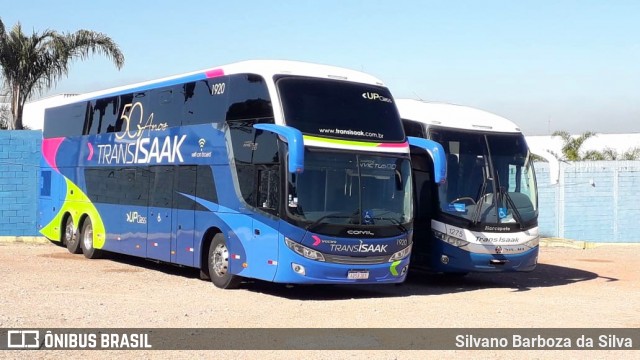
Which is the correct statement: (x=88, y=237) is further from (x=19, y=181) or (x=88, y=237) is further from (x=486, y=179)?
(x=486, y=179)

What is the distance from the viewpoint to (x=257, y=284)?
56.3 feet

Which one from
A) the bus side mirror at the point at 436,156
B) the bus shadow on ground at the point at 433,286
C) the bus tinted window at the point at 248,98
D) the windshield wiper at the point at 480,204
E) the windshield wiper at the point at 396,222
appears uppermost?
the bus tinted window at the point at 248,98

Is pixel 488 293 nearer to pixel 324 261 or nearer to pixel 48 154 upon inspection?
pixel 324 261

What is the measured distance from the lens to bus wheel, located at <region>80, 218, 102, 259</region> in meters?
21.6

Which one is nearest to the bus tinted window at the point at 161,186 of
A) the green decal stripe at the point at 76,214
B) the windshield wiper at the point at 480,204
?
the green decal stripe at the point at 76,214

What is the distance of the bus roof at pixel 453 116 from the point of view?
17703 millimetres

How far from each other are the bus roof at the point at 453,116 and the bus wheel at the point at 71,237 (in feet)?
28.7

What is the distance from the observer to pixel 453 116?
17.9 metres

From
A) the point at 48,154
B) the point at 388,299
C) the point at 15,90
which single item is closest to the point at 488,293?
the point at 388,299

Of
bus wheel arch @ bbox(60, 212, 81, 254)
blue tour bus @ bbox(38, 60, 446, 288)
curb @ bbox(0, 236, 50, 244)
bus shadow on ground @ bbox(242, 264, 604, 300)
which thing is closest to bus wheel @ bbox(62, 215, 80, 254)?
bus wheel arch @ bbox(60, 212, 81, 254)

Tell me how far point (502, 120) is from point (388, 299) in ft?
16.7

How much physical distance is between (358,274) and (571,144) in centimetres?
2884

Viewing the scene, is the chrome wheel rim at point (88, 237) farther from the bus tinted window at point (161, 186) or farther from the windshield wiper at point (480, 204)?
the windshield wiper at point (480, 204)

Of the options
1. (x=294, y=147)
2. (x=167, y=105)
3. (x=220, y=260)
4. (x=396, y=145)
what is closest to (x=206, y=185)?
(x=220, y=260)
